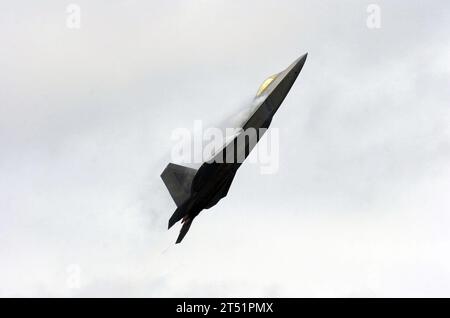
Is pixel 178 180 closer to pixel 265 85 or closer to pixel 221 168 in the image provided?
pixel 221 168

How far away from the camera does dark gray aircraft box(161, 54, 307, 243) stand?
1810 inches

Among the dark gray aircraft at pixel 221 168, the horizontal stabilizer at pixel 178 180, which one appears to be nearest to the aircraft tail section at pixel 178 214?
the dark gray aircraft at pixel 221 168

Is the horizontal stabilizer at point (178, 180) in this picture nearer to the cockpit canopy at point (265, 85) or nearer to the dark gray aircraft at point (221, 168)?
the dark gray aircraft at point (221, 168)

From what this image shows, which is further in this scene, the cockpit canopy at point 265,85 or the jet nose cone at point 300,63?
the cockpit canopy at point 265,85

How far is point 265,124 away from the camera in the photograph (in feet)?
164

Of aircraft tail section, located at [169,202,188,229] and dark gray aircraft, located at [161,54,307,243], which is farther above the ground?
dark gray aircraft, located at [161,54,307,243]

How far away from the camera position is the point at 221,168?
46.1m

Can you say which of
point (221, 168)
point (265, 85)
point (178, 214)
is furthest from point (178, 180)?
point (265, 85)

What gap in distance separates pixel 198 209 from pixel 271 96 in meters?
12.5

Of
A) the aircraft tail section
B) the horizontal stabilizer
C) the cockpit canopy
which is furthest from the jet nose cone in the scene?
the aircraft tail section

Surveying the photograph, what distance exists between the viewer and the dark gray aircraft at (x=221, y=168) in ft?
151

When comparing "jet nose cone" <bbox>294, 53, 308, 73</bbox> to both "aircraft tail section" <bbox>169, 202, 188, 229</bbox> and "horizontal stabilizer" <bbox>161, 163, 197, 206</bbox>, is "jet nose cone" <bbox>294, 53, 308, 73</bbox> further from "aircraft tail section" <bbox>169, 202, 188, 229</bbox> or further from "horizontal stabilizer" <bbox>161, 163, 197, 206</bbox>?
"aircraft tail section" <bbox>169, 202, 188, 229</bbox>
